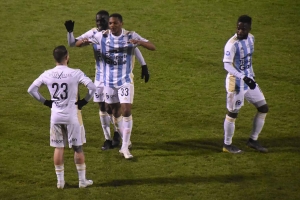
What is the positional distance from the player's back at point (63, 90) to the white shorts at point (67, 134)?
0.28 ft

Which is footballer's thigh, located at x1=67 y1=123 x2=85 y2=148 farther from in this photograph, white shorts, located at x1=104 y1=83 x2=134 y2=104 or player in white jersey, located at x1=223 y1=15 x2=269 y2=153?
player in white jersey, located at x1=223 y1=15 x2=269 y2=153

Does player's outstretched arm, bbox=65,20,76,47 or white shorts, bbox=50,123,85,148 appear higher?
player's outstretched arm, bbox=65,20,76,47

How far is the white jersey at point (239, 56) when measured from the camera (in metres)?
11.0

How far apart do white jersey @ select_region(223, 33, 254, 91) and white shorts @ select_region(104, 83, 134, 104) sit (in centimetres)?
152

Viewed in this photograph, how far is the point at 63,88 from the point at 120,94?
1.61 meters

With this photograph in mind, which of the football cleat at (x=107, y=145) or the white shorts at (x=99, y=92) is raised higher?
the white shorts at (x=99, y=92)

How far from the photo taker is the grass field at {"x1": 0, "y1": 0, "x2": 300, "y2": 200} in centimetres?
1025

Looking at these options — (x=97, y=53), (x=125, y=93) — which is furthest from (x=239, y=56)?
(x=97, y=53)

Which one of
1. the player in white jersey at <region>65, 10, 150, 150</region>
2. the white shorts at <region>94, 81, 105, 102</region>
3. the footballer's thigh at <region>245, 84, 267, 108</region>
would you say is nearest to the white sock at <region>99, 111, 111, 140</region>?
the player in white jersey at <region>65, 10, 150, 150</region>

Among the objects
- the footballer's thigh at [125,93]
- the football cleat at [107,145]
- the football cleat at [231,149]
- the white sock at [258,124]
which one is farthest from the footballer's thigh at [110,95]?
the white sock at [258,124]

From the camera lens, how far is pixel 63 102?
977cm

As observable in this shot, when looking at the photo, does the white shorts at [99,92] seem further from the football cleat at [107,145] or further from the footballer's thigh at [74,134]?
the footballer's thigh at [74,134]

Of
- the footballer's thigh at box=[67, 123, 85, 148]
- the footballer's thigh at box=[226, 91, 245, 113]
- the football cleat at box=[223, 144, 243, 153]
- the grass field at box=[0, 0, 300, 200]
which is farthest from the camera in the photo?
the football cleat at box=[223, 144, 243, 153]

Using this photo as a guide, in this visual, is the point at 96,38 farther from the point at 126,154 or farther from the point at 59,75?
the point at 126,154
